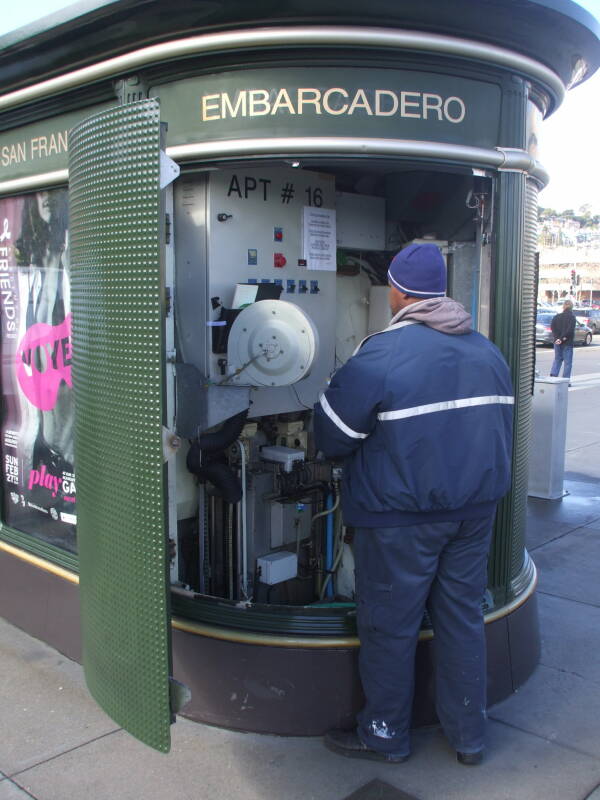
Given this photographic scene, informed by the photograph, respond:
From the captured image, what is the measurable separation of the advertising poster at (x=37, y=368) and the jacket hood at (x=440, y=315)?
199cm

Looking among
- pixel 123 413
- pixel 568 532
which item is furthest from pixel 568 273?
pixel 123 413

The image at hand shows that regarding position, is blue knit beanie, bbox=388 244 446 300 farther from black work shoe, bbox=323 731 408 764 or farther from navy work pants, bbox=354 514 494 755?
black work shoe, bbox=323 731 408 764

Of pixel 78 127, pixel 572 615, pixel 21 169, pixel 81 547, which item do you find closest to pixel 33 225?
pixel 21 169

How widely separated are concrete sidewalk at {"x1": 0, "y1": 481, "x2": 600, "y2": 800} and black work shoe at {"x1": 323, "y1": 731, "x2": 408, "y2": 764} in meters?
0.04

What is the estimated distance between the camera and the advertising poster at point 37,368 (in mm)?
4242

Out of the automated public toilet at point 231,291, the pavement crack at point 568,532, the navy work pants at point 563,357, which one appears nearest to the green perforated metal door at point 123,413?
the automated public toilet at point 231,291

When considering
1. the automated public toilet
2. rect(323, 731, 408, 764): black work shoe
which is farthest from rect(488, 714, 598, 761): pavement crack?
rect(323, 731, 408, 764): black work shoe

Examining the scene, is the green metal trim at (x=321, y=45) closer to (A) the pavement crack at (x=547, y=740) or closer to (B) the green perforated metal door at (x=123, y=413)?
(B) the green perforated metal door at (x=123, y=413)

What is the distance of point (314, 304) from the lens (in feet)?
14.0

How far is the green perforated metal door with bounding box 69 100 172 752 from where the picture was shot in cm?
272

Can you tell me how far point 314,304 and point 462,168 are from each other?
3.80ft

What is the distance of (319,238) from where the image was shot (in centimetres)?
422

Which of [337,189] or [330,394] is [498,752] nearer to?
[330,394]

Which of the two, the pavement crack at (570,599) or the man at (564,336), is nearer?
the pavement crack at (570,599)
